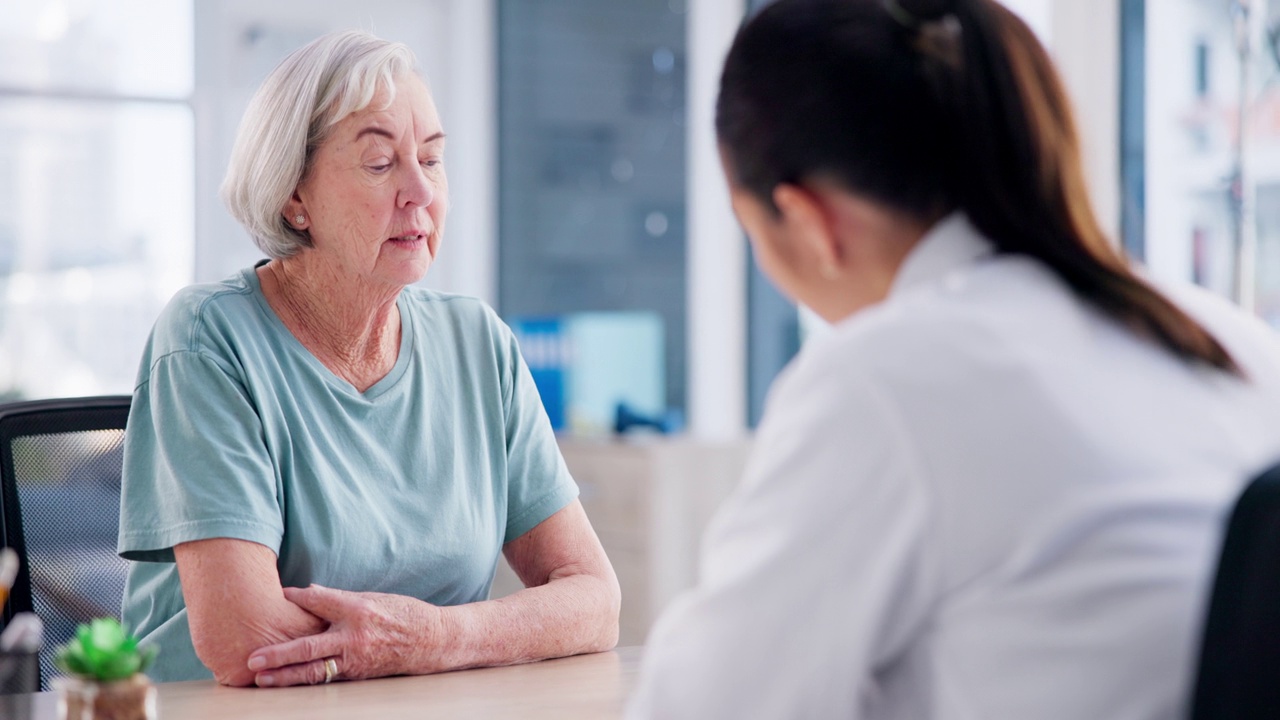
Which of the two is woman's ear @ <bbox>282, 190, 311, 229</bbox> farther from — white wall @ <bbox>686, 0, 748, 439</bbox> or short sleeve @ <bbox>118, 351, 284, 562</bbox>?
white wall @ <bbox>686, 0, 748, 439</bbox>

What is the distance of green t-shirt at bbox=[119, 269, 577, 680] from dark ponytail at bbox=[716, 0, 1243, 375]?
80 centimetres

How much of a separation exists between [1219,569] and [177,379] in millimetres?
1112

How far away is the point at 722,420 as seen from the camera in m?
4.23

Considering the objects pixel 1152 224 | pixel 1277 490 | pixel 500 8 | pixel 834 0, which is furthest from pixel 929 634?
pixel 500 8

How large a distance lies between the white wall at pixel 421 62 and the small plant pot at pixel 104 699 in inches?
129

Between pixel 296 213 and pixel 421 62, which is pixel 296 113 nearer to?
pixel 296 213

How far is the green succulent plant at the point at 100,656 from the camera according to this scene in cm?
95

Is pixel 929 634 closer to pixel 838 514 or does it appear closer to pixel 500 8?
pixel 838 514

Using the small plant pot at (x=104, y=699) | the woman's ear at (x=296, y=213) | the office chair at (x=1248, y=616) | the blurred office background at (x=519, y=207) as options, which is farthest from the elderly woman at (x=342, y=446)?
the blurred office background at (x=519, y=207)

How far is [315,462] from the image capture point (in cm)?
145

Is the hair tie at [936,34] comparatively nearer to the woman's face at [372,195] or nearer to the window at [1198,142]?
the woman's face at [372,195]

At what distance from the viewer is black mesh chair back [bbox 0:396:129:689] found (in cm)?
159

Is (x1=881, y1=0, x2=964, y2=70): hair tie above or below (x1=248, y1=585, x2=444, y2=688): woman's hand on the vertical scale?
above

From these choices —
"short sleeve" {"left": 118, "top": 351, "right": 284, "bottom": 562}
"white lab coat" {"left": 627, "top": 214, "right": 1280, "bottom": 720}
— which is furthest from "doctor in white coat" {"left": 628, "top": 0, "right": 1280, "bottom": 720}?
"short sleeve" {"left": 118, "top": 351, "right": 284, "bottom": 562}
